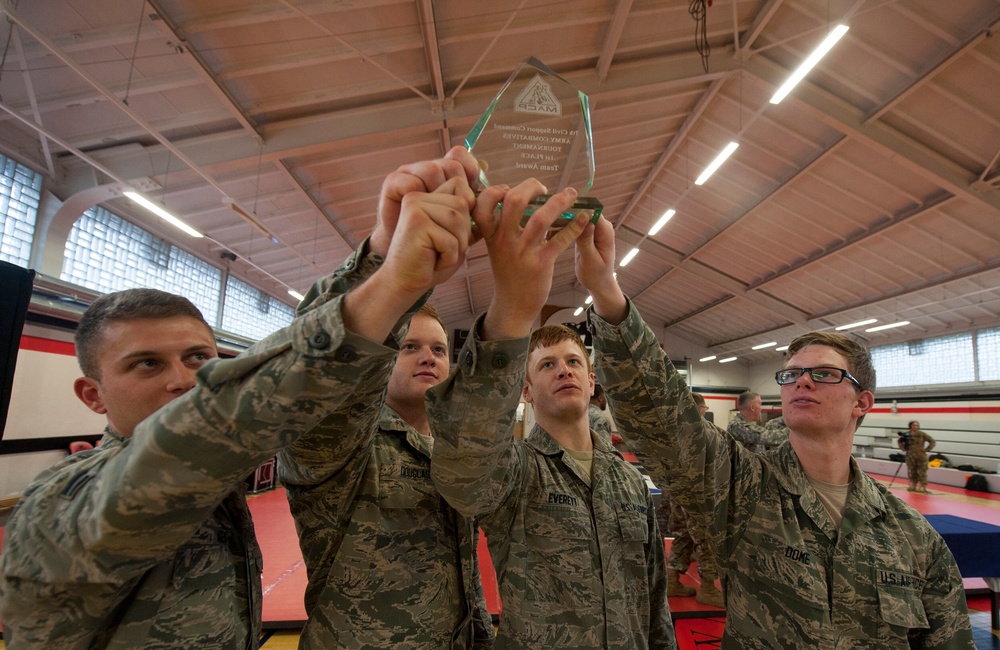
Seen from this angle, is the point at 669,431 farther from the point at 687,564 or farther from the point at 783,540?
the point at 687,564

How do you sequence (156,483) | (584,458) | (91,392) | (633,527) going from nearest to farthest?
(156,483)
(91,392)
(633,527)
(584,458)

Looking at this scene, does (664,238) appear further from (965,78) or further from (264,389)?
(264,389)

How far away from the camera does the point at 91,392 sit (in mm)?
1099

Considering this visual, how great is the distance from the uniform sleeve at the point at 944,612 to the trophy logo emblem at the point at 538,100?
5.93ft

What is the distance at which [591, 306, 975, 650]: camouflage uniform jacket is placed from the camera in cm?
136

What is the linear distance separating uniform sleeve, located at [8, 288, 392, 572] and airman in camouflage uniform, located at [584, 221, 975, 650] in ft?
2.50

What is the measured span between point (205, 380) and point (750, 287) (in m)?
19.0

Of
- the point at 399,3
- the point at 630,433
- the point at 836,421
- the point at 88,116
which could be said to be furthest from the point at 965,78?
the point at 88,116

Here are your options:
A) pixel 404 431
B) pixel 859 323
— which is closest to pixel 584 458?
pixel 404 431

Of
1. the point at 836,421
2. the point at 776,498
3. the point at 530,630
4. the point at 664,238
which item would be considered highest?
the point at 664,238

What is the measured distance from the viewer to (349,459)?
1.26 metres

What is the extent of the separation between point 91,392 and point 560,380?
4.85 ft

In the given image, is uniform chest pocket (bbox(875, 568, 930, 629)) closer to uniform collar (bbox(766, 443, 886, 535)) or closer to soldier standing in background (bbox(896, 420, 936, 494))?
uniform collar (bbox(766, 443, 886, 535))

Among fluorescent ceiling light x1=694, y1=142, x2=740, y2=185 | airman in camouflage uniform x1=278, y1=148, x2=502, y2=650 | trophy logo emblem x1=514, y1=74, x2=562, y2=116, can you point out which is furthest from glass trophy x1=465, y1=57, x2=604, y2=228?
fluorescent ceiling light x1=694, y1=142, x2=740, y2=185
